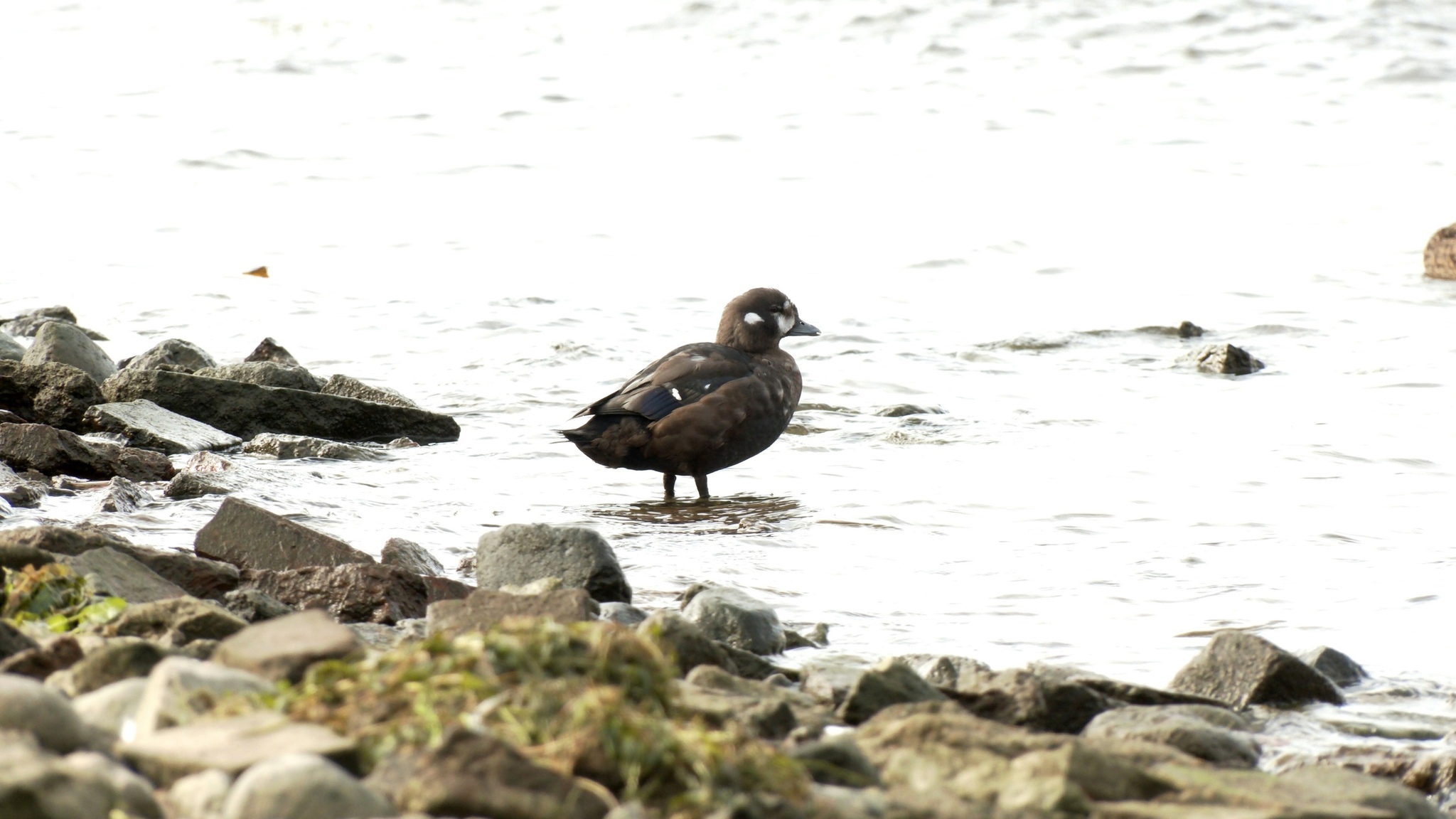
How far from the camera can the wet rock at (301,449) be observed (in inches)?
334

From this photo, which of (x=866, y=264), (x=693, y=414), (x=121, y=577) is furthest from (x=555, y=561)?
(x=866, y=264)

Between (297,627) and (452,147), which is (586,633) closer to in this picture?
(297,627)

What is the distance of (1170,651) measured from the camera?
18.7 ft

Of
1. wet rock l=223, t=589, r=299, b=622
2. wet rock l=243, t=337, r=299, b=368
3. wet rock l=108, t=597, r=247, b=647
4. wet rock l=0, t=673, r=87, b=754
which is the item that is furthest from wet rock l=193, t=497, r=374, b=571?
wet rock l=243, t=337, r=299, b=368

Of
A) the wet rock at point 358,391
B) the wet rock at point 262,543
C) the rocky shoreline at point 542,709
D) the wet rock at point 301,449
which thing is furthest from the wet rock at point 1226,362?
the wet rock at point 262,543

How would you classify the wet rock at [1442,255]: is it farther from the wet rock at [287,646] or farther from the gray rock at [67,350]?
the wet rock at [287,646]

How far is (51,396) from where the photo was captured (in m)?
8.65

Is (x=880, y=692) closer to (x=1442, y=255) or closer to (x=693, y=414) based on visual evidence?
(x=693, y=414)

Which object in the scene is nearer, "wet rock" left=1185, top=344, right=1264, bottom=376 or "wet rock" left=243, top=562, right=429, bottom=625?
"wet rock" left=243, top=562, right=429, bottom=625

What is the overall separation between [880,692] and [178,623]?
6.12 ft

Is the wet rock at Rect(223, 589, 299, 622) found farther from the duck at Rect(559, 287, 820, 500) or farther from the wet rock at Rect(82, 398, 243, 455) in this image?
the wet rock at Rect(82, 398, 243, 455)

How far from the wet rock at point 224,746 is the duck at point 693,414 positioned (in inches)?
204

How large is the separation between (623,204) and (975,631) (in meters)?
11.7

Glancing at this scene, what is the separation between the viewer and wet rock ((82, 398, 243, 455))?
8289 mm
